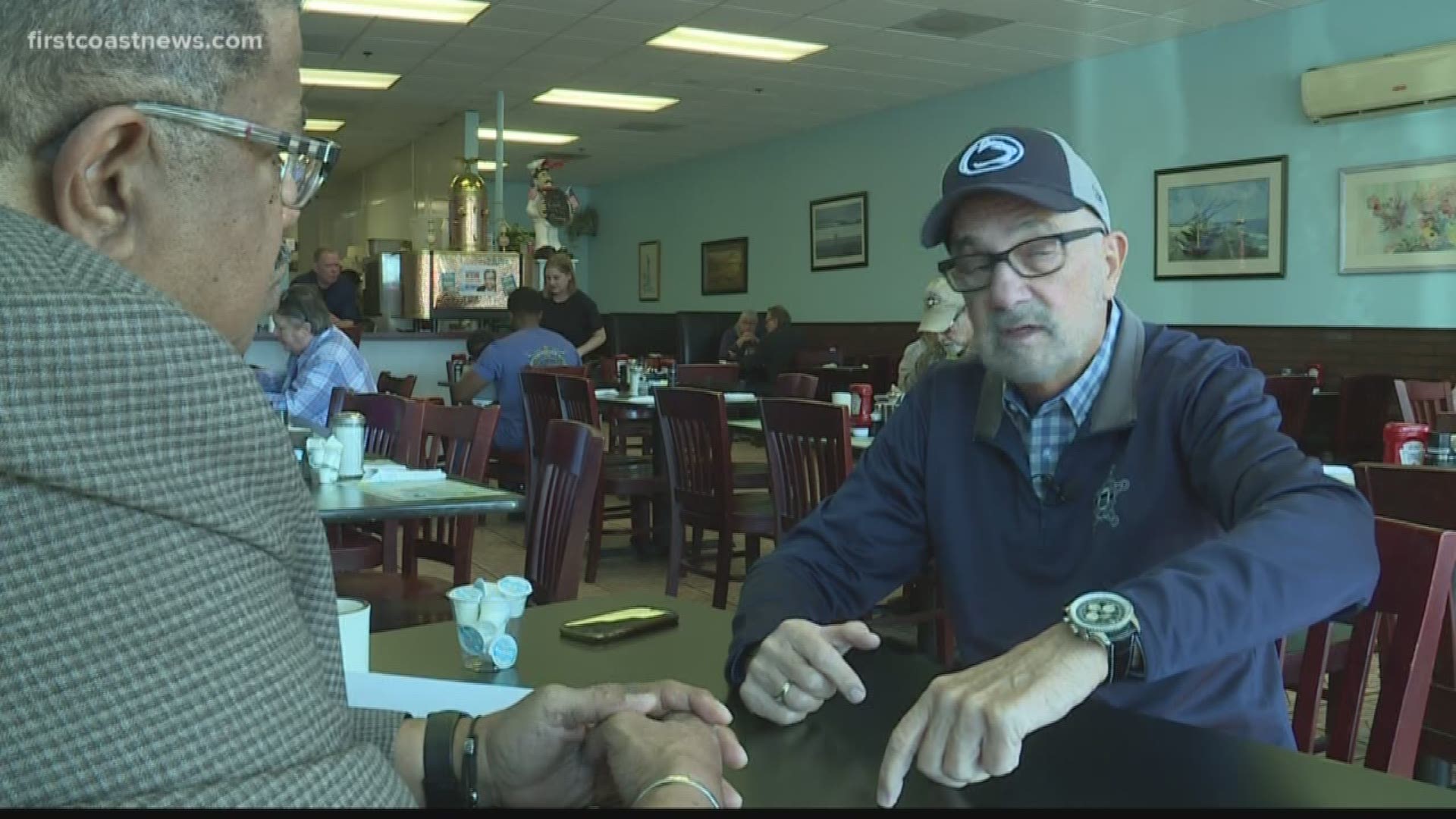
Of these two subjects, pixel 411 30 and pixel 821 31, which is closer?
pixel 821 31

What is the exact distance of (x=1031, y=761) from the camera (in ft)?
3.24

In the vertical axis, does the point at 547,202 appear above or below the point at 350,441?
above

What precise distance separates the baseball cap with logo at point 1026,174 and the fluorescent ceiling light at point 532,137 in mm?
11481

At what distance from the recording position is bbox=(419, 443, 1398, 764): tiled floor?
5.36 meters

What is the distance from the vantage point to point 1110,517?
1531 millimetres

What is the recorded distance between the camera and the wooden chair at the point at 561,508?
254 centimetres

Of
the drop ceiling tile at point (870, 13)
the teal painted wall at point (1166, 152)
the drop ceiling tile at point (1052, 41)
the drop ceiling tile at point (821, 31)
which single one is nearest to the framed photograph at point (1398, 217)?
the teal painted wall at point (1166, 152)

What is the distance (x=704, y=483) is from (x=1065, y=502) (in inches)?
128

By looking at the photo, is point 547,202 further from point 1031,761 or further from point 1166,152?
point 1031,761

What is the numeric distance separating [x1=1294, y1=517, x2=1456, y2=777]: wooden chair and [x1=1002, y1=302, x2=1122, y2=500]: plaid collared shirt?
1.21 ft

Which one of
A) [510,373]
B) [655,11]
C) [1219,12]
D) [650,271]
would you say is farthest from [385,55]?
[650,271]

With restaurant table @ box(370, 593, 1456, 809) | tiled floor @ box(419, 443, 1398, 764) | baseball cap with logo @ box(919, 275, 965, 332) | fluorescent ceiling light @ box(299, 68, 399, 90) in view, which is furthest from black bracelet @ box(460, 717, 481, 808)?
fluorescent ceiling light @ box(299, 68, 399, 90)

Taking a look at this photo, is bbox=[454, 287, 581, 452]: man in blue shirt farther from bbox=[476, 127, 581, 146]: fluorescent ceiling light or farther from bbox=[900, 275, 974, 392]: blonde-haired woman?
bbox=[476, 127, 581, 146]: fluorescent ceiling light

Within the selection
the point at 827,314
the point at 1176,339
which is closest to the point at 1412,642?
the point at 1176,339
